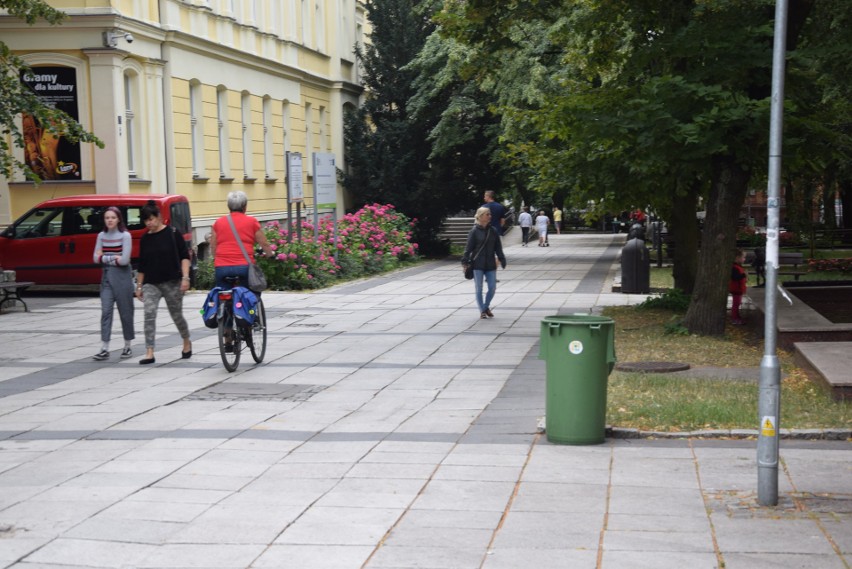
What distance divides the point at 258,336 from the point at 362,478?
20.0 ft

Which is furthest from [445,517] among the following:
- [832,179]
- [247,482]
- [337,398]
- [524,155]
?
[832,179]

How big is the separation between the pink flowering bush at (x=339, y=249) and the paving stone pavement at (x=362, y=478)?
11.4 meters

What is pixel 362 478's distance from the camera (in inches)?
303

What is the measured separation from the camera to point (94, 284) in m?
23.7

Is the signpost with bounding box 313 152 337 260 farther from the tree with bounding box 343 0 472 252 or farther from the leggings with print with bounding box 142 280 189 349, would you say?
the leggings with print with bounding box 142 280 189 349

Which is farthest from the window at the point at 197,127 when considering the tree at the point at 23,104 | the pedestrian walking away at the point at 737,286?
the pedestrian walking away at the point at 737,286

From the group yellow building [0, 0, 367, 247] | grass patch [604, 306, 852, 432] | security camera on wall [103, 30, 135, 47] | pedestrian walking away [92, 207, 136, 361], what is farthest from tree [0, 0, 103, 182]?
grass patch [604, 306, 852, 432]

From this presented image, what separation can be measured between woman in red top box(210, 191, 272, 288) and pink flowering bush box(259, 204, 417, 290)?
474 inches

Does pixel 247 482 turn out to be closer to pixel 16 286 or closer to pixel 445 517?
pixel 445 517

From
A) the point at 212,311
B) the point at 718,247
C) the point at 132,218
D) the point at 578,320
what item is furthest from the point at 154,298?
the point at 132,218

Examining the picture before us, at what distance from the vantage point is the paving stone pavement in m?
6.08

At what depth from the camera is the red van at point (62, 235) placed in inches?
928

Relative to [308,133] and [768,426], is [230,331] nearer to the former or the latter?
[768,426]

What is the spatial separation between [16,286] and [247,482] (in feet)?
44.0
